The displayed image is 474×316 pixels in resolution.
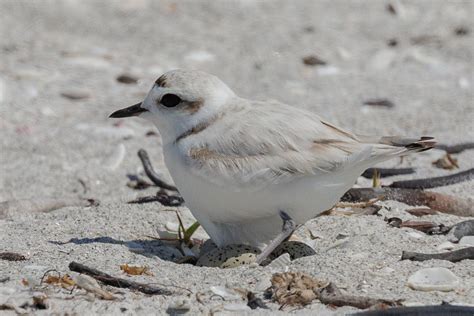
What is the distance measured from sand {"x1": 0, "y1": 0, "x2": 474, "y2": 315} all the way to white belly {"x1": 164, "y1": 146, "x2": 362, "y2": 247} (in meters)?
0.25

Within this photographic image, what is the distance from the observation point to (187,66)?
29.5 ft

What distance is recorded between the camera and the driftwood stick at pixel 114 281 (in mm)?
3927

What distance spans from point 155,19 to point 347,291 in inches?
255

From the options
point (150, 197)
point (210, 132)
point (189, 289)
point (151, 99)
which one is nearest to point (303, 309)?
point (189, 289)

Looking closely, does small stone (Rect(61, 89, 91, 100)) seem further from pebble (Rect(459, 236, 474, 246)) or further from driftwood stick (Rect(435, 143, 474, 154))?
pebble (Rect(459, 236, 474, 246))

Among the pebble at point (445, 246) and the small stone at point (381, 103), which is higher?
the small stone at point (381, 103)

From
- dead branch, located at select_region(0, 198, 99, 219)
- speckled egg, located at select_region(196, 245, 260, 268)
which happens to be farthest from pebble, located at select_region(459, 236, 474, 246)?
dead branch, located at select_region(0, 198, 99, 219)

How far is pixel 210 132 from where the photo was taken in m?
4.54

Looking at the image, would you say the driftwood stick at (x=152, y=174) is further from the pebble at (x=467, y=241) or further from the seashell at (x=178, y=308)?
the seashell at (x=178, y=308)

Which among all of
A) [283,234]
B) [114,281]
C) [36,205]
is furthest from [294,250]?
[36,205]

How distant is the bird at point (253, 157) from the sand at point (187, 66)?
11.4 inches

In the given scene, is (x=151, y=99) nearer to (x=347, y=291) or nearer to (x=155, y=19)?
(x=347, y=291)

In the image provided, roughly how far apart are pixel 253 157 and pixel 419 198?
136 centimetres

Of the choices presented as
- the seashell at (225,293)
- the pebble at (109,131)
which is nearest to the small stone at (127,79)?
the pebble at (109,131)
